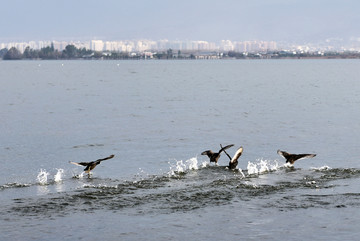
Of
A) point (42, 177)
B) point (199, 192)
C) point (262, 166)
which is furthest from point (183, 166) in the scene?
point (199, 192)

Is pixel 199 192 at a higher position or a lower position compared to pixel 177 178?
higher

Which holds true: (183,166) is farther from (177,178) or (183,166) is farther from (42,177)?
(42,177)

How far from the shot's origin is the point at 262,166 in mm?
25438

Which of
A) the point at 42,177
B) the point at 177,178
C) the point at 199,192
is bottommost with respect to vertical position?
the point at 42,177

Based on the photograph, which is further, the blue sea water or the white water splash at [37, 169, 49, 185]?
the white water splash at [37, 169, 49, 185]

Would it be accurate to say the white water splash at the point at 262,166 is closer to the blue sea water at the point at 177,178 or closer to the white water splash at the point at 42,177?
the blue sea water at the point at 177,178

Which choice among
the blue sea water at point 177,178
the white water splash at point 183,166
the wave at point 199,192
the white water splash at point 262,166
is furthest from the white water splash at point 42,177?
the white water splash at point 262,166

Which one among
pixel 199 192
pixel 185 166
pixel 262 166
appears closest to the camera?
pixel 199 192

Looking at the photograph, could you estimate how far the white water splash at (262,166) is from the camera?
24.6 meters

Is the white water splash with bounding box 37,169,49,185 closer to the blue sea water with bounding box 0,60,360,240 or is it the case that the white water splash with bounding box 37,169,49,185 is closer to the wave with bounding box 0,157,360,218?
the wave with bounding box 0,157,360,218

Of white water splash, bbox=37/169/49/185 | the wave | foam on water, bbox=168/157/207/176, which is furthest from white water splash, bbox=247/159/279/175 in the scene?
white water splash, bbox=37/169/49/185

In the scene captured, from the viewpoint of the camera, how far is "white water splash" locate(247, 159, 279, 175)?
80.6 ft

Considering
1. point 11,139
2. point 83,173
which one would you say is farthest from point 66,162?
point 11,139

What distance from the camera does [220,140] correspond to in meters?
34.7
